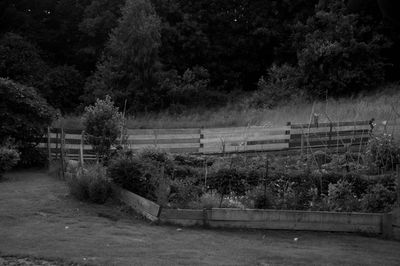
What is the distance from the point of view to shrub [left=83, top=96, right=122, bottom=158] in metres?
14.8

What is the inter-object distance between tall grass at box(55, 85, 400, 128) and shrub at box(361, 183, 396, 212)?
1022 cm

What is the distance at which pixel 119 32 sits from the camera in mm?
32375

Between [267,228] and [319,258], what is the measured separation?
82.6 inches

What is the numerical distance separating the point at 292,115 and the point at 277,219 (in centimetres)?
1628

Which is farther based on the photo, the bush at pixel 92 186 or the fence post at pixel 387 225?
the bush at pixel 92 186

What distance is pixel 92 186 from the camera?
35.9 ft

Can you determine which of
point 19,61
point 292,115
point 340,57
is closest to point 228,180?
point 292,115

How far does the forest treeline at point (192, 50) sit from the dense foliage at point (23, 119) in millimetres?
14836

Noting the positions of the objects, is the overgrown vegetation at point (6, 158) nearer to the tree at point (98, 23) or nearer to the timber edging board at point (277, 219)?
the timber edging board at point (277, 219)

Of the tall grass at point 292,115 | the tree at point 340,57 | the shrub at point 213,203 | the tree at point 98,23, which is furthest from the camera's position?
the tree at point 98,23

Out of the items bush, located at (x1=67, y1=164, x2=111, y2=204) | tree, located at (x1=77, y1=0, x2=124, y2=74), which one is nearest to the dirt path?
bush, located at (x1=67, y1=164, x2=111, y2=204)

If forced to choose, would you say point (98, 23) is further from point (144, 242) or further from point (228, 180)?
point (144, 242)

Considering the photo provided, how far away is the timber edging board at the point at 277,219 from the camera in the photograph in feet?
30.8

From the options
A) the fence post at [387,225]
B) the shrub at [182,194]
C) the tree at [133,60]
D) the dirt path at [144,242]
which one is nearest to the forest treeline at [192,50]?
the tree at [133,60]
